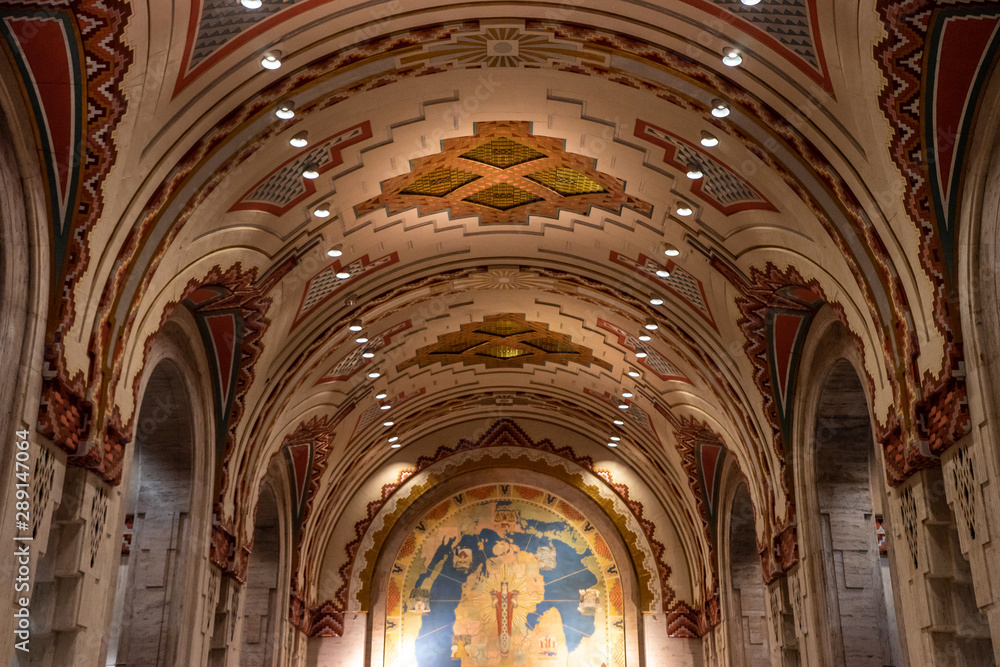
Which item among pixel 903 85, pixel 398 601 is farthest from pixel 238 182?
pixel 398 601

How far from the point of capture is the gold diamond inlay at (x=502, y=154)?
472 inches

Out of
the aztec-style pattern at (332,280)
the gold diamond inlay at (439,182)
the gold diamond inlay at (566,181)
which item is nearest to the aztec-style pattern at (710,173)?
the gold diamond inlay at (566,181)

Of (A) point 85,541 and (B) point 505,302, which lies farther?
(B) point 505,302

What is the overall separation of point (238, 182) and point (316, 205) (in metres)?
1.55

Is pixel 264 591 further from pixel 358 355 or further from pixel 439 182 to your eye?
pixel 439 182

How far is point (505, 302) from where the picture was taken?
16.6 metres

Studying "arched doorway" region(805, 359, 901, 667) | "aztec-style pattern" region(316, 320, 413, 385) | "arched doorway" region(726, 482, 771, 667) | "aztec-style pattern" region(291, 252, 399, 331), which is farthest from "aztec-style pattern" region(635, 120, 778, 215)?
"arched doorway" region(726, 482, 771, 667)

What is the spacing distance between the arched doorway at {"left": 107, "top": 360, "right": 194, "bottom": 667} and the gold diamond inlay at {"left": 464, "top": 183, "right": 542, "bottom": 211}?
177 inches

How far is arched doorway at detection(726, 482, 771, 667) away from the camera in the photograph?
59.0 ft

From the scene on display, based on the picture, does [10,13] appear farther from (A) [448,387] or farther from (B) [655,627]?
(B) [655,627]

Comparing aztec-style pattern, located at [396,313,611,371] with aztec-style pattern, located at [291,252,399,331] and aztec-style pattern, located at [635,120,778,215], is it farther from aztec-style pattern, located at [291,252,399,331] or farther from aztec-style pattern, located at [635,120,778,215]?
aztec-style pattern, located at [635,120,778,215]

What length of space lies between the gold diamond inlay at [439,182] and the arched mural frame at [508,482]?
35.2ft

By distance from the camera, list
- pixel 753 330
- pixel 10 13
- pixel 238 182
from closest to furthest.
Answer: pixel 10 13
pixel 238 182
pixel 753 330

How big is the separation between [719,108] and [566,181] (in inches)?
130
